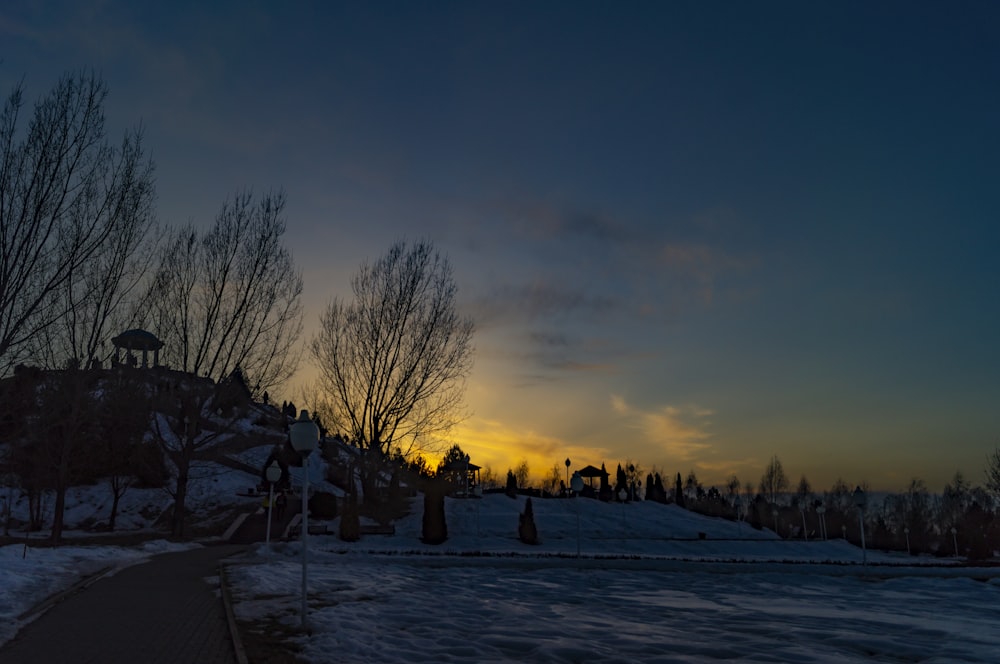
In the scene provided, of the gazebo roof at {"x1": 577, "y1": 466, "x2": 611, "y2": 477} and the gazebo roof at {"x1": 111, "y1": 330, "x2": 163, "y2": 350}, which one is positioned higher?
the gazebo roof at {"x1": 111, "y1": 330, "x2": 163, "y2": 350}

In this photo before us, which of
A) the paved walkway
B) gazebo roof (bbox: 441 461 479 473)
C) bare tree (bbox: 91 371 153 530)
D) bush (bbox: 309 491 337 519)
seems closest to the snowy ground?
the paved walkway

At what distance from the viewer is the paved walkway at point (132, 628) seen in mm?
7652

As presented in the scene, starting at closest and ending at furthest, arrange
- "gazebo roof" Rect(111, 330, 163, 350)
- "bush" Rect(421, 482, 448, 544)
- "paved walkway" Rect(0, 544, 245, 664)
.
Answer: "paved walkway" Rect(0, 544, 245, 664), "gazebo roof" Rect(111, 330, 163, 350), "bush" Rect(421, 482, 448, 544)

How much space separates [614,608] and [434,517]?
18574mm

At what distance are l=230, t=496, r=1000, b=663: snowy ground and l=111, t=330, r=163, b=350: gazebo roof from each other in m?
12.5

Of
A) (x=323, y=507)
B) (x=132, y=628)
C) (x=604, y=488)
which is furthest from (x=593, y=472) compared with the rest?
(x=132, y=628)

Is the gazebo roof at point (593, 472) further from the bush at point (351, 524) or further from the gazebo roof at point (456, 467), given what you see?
the bush at point (351, 524)

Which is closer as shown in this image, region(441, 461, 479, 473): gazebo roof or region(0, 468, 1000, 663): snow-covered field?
region(0, 468, 1000, 663): snow-covered field

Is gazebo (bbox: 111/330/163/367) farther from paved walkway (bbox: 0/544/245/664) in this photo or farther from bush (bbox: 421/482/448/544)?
paved walkway (bbox: 0/544/245/664)

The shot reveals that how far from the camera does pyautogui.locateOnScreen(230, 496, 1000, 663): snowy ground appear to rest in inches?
354

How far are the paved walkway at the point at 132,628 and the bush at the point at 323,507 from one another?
90.1 ft

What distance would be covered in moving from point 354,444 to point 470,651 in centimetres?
2882

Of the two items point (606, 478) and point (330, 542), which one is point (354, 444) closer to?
point (330, 542)

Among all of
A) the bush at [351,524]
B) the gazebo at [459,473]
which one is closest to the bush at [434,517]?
the bush at [351,524]
